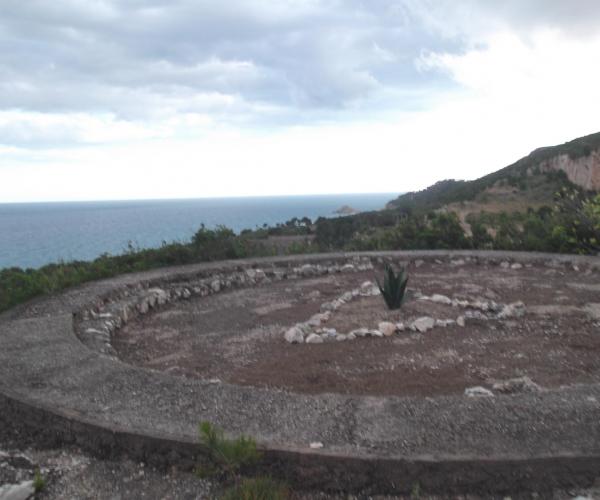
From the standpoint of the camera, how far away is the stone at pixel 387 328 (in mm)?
5043

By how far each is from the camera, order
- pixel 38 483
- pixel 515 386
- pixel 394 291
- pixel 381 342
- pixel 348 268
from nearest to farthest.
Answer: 1. pixel 38 483
2. pixel 515 386
3. pixel 381 342
4. pixel 394 291
5. pixel 348 268

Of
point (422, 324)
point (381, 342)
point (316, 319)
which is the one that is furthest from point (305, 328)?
point (422, 324)

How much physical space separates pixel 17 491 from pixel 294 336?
2.93 meters

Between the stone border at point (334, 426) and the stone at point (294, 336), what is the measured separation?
1.74m

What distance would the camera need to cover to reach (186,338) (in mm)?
5324

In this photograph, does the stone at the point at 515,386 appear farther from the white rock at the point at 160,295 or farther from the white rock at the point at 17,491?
the white rock at the point at 160,295

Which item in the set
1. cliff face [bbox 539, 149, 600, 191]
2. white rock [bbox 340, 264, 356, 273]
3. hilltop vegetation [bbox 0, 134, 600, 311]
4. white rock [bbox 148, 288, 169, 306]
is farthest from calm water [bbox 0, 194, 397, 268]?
cliff face [bbox 539, 149, 600, 191]

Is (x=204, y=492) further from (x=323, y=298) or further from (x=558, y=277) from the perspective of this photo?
(x=558, y=277)

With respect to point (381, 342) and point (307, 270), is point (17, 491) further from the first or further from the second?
point (307, 270)

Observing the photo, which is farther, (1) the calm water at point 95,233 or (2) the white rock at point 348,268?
(1) the calm water at point 95,233

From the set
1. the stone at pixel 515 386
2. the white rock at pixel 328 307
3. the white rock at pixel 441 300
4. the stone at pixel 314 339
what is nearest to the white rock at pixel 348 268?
the white rock at pixel 328 307

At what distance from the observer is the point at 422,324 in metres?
5.13

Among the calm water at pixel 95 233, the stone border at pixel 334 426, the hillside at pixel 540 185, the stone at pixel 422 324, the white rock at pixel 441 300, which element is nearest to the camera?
the stone border at pixel 334 426

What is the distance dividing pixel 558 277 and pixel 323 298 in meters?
3.35
